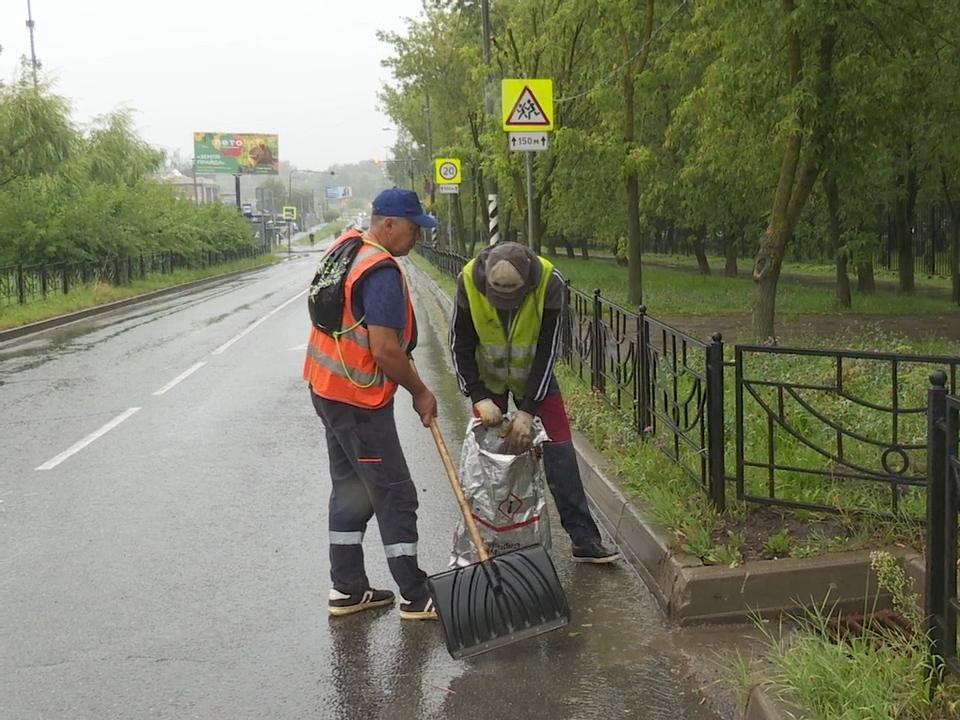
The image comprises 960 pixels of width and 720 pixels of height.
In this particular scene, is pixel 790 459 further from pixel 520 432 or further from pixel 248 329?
pixel 248 329

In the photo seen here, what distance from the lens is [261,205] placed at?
13650 centimetres

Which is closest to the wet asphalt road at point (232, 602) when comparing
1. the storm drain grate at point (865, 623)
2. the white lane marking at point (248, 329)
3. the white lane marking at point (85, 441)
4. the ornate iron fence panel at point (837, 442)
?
the white lane marking at point (85, 441)

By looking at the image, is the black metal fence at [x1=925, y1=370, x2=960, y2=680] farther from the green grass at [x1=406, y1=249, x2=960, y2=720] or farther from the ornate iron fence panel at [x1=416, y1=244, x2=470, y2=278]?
the ornate iron fence panel at [x1=416, y1=244, x2=470, y2=278]

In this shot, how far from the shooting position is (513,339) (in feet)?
16.0

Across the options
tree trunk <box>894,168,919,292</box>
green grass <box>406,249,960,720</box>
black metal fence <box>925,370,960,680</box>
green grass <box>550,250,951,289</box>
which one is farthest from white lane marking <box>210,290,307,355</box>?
tree trunk <box>894,168,919,292</box>

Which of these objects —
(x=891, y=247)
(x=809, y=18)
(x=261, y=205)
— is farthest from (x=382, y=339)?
(x=261, y=205)

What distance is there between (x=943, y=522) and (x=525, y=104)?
9.78m

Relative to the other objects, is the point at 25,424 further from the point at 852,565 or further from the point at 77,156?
the point at 77,156

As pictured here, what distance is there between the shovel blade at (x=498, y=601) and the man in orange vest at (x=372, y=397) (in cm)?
49

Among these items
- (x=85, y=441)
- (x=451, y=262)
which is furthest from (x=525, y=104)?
(x=451, y=262)

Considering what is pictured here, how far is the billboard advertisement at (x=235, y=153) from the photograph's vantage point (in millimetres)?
80188

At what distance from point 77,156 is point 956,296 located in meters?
21.8

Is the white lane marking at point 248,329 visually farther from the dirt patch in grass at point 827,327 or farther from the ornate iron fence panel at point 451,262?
the dirt patch in grass at point 827,327

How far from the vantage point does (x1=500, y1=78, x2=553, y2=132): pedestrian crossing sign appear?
1220 centimetres
